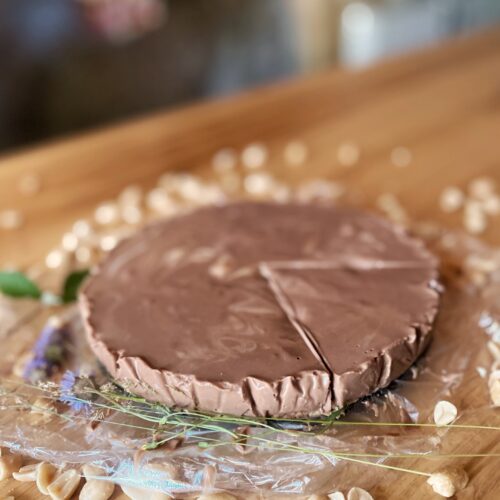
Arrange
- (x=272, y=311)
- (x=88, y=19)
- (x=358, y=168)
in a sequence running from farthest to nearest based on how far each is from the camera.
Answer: (x=88, y=19) → (x=358, y=168) → (x=272, y=311)

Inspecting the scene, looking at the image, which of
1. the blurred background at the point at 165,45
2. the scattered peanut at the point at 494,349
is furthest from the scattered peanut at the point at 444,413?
the blurred background at the point at 165,45

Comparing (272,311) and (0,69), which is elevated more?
(0,69)

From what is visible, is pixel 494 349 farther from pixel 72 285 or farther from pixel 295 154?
pixel 295 154

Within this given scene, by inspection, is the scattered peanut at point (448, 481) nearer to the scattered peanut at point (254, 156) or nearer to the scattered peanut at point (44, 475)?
the scattered peanut at point (44, 475)

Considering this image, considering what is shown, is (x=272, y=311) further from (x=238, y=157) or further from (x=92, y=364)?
(x=238, y=157)

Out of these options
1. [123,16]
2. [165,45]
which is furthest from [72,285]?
[165,45]

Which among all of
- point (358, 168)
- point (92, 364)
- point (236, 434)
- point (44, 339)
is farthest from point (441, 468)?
point (358, 168)

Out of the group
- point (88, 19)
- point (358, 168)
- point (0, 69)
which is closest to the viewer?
point (358, 168)
